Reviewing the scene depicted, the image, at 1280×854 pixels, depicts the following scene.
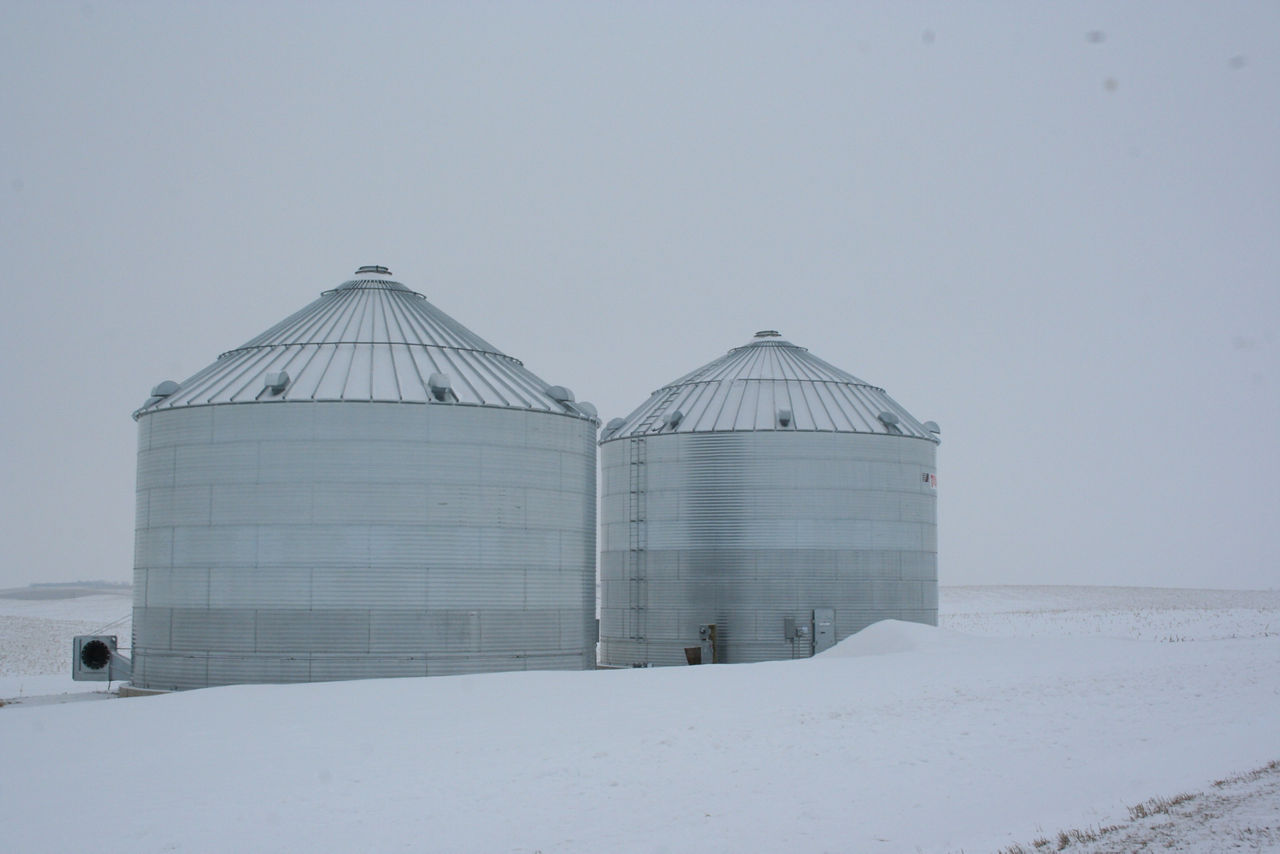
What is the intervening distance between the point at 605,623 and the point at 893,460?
454 inches

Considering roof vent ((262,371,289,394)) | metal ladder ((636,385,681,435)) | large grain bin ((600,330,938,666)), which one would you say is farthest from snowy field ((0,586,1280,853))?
metal ladder ((636,385,681,435))

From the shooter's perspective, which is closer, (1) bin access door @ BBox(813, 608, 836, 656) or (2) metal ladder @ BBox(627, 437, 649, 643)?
(1) bin access door @ BBox(813, 608, 836, 656)

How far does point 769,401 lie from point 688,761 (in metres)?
21.7

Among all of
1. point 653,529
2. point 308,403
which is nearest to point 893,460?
point 653,529

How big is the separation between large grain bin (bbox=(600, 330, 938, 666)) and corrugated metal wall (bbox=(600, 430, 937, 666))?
5cm

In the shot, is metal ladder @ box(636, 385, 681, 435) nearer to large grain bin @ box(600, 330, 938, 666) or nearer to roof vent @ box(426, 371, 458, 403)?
large grain bin @ box(600, 330, 938, 666)

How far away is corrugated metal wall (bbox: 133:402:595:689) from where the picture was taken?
30656mm

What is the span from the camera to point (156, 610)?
3250 cm

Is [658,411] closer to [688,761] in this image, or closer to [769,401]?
[769,401]

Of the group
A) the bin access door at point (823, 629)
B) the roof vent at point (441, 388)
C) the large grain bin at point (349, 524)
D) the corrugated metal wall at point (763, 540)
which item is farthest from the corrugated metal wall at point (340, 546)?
the bin access door at point (823, 629)

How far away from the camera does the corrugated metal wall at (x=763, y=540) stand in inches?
1565

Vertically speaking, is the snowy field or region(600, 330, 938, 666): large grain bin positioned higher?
region(600, 330, 938, 666): large grain bin

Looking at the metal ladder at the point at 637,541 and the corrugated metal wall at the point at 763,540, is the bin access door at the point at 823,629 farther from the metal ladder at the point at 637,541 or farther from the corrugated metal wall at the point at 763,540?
the metal ladder at the point at 637,541

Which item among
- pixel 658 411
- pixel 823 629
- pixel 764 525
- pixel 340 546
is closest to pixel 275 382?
pixel 340 546
